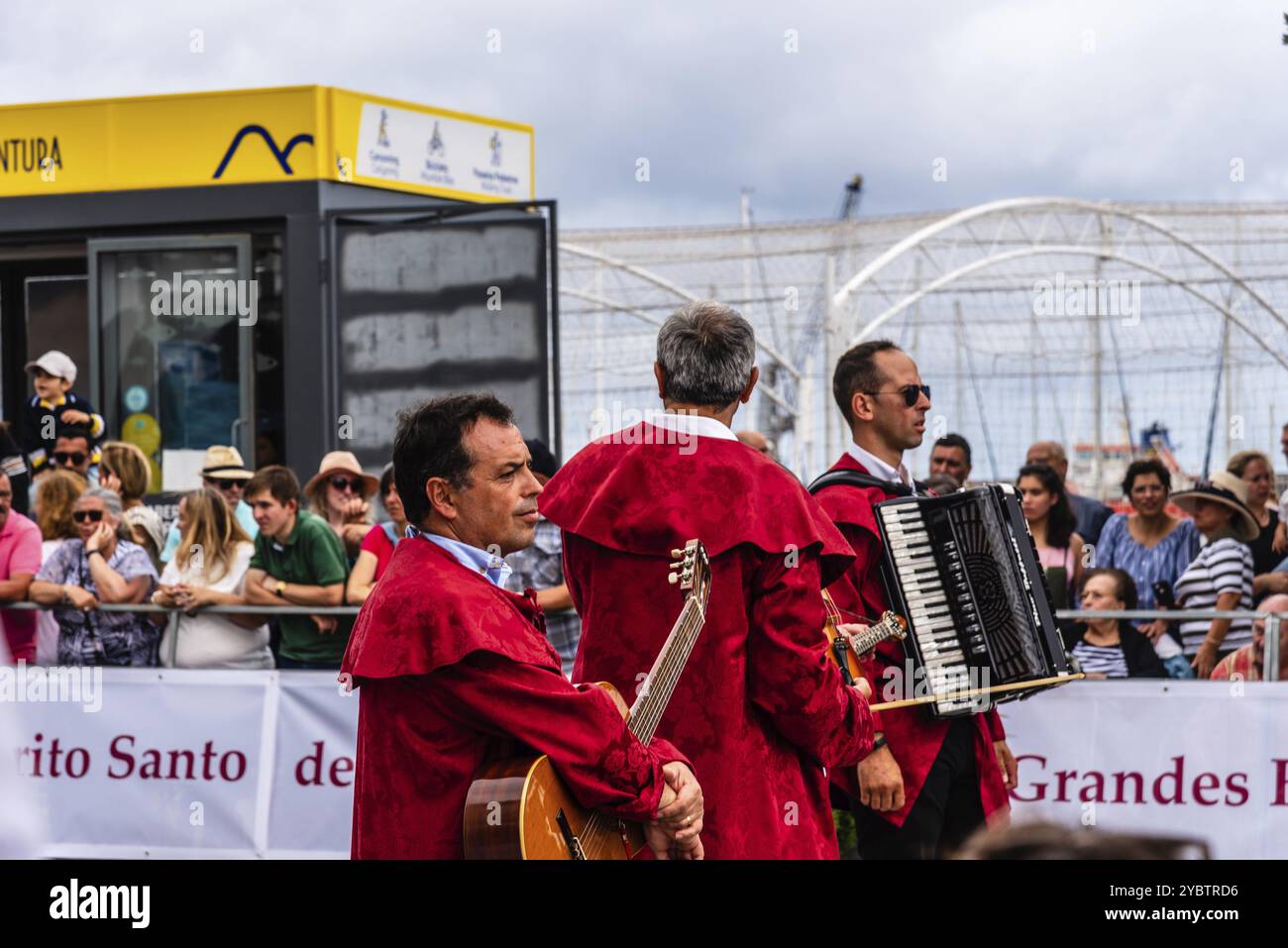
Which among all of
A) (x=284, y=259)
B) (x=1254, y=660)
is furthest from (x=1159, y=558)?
(x=284, y=259)

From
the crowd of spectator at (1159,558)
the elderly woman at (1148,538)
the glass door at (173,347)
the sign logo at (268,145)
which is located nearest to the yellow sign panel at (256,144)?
the sign logo at (268,145)

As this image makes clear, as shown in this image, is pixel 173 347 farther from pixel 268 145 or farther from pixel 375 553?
pixel 375 553

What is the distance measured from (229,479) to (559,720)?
23.3 ft

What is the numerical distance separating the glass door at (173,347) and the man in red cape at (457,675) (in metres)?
8.16

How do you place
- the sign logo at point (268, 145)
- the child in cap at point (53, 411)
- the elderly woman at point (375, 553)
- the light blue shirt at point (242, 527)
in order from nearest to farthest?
the elderly woman at point (375, 553), the light blue shirt at point (242, 527), the child in cap at point (53, 411), the sign logo at point (268, 145)

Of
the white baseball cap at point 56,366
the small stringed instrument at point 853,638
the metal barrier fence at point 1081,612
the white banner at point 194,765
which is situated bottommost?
the white banner at point 194,765

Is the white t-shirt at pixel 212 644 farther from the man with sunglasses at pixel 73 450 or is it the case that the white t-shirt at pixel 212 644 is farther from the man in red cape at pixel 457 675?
the man in red cape at pixel 457 675

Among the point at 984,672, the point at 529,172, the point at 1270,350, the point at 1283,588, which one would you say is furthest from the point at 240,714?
the point at 1270,350

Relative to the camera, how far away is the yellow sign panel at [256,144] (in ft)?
36.2

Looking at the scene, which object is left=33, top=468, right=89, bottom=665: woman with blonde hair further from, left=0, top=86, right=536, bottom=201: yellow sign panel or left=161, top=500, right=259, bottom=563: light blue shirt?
left=0, top=86, right=536, bottom=201: yellow sign panel

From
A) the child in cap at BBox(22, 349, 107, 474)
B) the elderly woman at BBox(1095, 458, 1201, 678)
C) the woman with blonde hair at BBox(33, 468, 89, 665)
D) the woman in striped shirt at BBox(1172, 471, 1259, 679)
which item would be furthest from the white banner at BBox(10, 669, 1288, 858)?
the child in cap at BBox(22, 349, 107, 474)

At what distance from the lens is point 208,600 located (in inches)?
314

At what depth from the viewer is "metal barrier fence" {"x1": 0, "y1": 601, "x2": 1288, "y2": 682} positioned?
689 centimetres
